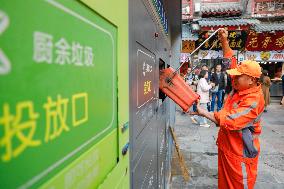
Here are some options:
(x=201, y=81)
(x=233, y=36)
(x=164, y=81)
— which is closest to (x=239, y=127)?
(x=164, y=81)

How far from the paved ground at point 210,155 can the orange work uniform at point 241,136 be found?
134 cm

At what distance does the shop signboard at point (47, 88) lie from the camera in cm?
46

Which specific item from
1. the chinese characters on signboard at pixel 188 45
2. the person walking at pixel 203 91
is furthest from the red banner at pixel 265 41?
the person walking at pixel 203 91

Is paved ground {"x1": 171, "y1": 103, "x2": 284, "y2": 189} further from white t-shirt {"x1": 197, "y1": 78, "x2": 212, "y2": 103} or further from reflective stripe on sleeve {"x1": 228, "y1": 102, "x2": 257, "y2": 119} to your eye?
reflective stripe on sleeve {"x1": 228, "y1": 102, "x2": 257, "y2": 119}

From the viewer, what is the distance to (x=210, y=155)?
221 inches

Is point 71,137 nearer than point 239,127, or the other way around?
point 71,137

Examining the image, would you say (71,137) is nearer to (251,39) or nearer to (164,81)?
(164,81)

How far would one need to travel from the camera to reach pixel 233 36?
496 inches

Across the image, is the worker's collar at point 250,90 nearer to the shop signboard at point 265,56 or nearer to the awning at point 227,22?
the awning at point 227,22

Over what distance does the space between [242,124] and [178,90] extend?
2.42 ft

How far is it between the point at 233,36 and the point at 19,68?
1302 centimetres

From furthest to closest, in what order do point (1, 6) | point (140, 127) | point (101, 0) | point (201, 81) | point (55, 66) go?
point (201, 81) < point (140, 127) < point (101, 0) < point (55, 66) < point (1, 6)

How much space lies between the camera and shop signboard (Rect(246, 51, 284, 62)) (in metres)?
13.4

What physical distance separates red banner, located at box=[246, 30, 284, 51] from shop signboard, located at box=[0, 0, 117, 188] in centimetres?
1312
